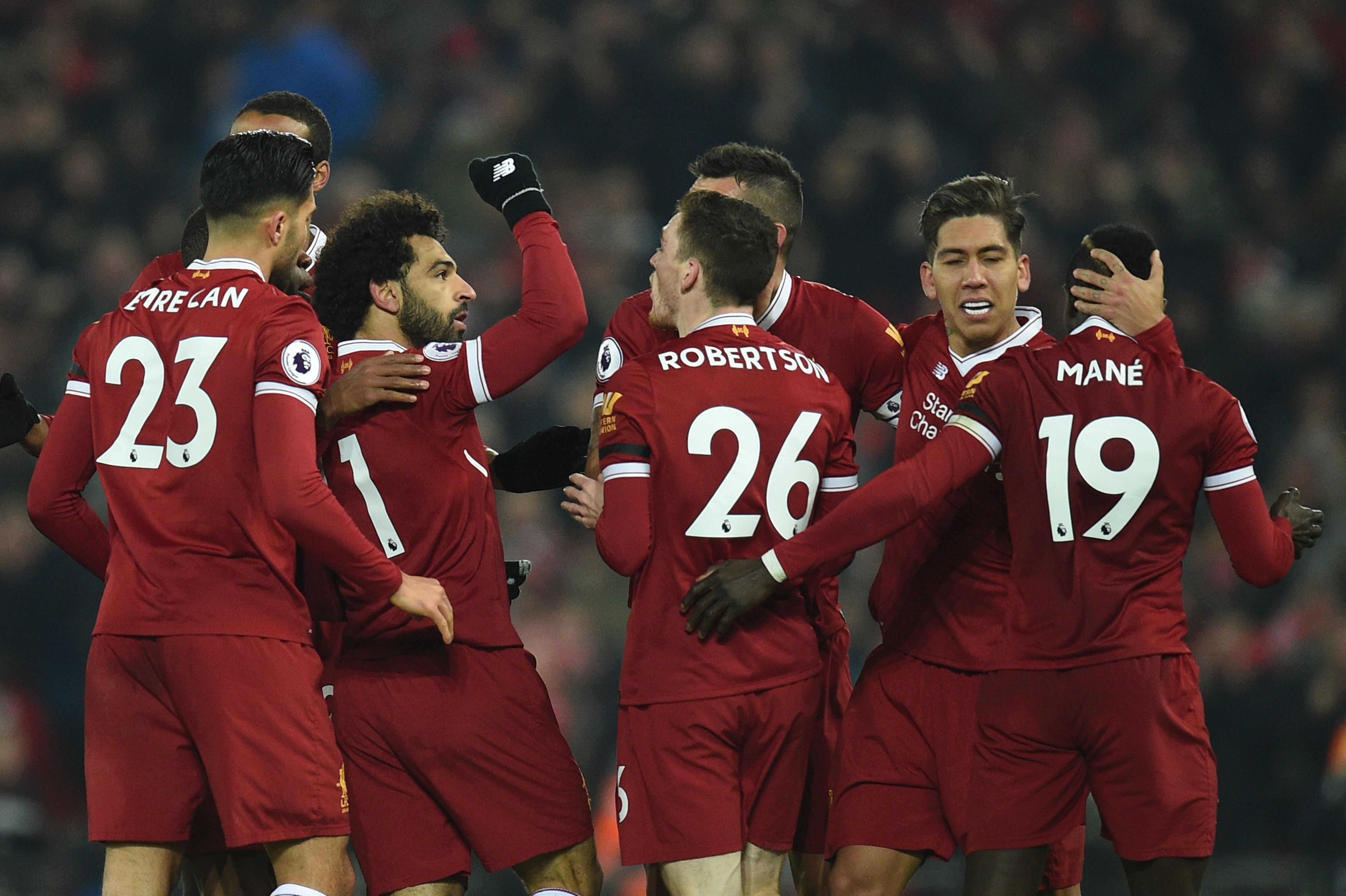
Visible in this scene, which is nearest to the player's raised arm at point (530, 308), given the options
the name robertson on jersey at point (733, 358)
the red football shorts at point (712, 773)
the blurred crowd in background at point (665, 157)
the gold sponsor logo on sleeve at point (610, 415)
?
the gold sponsor logo on sleeve at point (610, 415)

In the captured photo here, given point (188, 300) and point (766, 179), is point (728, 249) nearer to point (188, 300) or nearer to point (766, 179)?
point (766, 179)

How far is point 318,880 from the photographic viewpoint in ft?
11.8

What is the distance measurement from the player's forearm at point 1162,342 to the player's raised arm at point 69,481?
2.73 meters

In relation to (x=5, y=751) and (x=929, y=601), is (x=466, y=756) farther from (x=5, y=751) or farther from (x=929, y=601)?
(x=5, y=751)

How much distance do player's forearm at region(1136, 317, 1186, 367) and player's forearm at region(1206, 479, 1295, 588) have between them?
14.1 inches

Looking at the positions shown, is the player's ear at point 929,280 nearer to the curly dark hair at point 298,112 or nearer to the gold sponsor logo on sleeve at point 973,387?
the gold sponsor logo on sleeve at point 973,387

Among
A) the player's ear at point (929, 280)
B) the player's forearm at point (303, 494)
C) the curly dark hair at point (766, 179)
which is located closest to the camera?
the player's forearm at point (303, 494)

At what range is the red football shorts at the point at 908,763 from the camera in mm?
4055

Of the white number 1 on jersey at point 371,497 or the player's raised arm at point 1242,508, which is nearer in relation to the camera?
the player's raised arm at point 1242,508

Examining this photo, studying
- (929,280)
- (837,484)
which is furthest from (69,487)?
(929,280)

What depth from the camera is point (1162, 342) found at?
3.95m

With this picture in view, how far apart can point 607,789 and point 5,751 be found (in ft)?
10.7

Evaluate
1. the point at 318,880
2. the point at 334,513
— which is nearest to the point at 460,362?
the point at 334,513

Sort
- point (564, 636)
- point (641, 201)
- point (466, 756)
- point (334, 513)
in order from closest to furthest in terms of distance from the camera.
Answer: point (334, 513) → point (466, 756) → point (564, 636) → point (641, 201)
